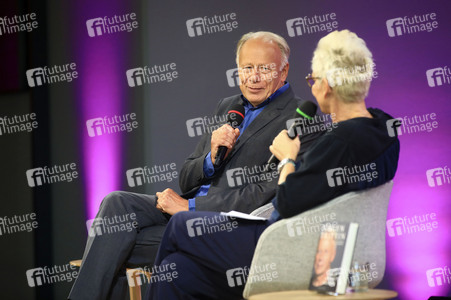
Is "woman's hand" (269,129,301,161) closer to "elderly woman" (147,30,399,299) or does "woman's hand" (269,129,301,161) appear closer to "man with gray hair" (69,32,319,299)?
"elderly woman" (147,30,399,299)

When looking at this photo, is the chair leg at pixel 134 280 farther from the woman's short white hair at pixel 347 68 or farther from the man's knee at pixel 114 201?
the woman's short white hair at pixel 347 68

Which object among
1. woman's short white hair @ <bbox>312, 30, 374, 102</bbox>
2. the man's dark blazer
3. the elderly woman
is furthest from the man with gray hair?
woman's short white hair @ <bbox>312, 30, 374, 102</bbox>

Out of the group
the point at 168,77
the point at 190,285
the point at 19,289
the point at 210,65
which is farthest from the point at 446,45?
the point at 19,289

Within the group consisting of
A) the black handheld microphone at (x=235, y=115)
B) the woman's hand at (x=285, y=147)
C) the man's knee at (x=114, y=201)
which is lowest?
the man's knee at (x=114, y=201)

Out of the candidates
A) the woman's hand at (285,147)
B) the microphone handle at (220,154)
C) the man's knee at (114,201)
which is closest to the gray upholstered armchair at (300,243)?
the woman's hand at (285,147)

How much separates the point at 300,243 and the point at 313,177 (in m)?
0.24

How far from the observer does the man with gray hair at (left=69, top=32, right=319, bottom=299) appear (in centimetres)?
281

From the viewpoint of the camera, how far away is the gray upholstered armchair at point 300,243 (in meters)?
2.13

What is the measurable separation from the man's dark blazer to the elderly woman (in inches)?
14.2

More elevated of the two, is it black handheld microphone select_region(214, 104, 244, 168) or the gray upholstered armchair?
black handheld microphone select_region(214, 104, 244, 168)

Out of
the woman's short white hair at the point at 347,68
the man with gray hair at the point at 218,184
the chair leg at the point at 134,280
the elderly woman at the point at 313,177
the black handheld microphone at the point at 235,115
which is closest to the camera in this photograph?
the elderly woman at the point at 313,177

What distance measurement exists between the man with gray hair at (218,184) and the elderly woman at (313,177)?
47cm

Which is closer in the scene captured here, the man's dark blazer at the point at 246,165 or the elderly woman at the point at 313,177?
the elderly woman at the point at 313,177

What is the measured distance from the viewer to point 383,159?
2.20m
